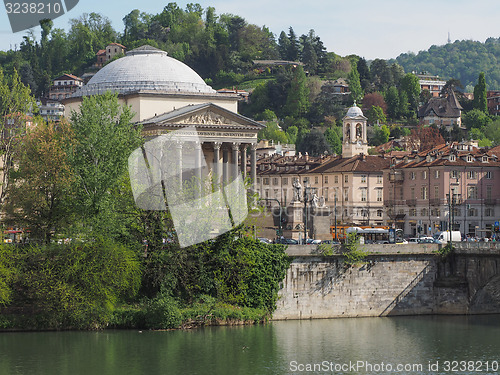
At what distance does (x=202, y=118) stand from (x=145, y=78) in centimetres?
644

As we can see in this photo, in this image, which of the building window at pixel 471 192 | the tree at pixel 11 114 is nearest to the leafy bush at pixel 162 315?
the tree at pixel 11 114

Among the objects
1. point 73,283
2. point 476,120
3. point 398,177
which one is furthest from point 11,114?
point 476,120

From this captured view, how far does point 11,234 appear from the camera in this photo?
62438 mm

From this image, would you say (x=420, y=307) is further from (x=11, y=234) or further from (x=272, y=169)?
(x=272, y=169)

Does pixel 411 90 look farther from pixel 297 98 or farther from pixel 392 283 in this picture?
pixel 392 283

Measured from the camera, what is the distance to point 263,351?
42375mm

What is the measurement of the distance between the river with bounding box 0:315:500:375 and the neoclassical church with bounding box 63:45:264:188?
1187 inches

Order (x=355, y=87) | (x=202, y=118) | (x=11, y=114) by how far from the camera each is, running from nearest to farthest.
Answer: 1. (x=11, y=114)
2. (x=202, y=118)
3. (x=355, y=87)

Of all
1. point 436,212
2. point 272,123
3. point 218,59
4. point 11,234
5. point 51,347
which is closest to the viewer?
point 51,347

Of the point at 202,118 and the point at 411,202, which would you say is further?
the point at 411,202

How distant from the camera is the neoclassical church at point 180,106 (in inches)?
3054

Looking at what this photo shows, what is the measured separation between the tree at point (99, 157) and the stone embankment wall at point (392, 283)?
320 inches

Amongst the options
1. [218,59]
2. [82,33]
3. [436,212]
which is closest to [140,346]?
[436,212]

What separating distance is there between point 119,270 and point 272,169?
58.7 m
